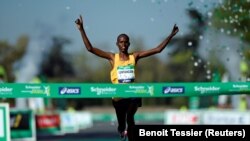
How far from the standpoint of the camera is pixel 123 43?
8.63 metres

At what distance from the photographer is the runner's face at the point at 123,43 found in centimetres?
861

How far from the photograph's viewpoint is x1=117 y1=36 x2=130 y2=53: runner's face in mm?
8605

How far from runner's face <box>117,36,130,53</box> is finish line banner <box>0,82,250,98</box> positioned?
774mm

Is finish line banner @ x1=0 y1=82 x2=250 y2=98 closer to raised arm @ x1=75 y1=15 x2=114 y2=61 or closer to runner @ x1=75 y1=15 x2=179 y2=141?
runner @ x1=75 y1=15 x2=179 y2=141

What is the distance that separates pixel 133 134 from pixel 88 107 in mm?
31029

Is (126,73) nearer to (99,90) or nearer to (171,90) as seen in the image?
(99,90)

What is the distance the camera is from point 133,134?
287 inches

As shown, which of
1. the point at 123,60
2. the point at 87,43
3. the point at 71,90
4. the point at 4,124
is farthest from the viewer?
the point at 4,124

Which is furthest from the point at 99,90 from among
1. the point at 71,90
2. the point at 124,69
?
the point at 124,69

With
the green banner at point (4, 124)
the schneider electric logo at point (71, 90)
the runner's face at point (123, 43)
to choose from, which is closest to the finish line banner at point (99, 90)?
the schneider electric logo at point (71, 90)

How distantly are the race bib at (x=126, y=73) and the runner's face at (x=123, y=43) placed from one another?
0.72ft

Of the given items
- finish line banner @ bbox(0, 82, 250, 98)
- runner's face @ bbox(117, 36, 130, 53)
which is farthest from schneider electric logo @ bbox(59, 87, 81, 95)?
runner's face @ bbox(117, 36, 130, 53)

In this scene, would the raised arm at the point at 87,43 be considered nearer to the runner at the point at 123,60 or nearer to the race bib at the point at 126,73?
the runner at the point at 123,60

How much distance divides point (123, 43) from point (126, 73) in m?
0.42
